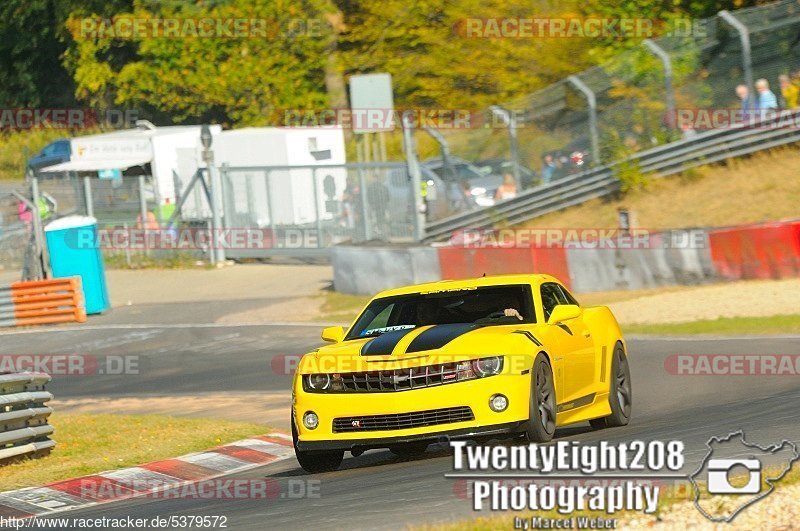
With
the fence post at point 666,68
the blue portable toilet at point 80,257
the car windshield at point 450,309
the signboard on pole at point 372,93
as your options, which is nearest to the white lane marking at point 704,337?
the car windshield at point 450,309

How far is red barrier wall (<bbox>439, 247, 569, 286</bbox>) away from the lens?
2358 centimetres

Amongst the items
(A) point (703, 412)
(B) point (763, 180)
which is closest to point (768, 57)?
(B) point (763, 180)

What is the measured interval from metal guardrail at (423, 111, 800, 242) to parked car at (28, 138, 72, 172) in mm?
13217

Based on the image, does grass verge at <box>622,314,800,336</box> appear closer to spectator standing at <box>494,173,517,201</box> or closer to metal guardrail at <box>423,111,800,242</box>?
metal guardrail at <box>423,111,800,242</box>

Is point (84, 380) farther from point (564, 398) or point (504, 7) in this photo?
point (504, 7)

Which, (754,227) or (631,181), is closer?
(754,227)

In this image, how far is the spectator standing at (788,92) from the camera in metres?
27.4

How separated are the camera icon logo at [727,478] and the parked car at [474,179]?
23276 millimetres

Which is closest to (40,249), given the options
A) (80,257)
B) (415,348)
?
(80,257)

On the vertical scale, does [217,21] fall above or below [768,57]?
above

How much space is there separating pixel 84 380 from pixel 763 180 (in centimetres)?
1425

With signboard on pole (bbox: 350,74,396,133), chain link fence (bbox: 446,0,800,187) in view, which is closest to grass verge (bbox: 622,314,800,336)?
chain link fence (bbox: 446,0,800,187)

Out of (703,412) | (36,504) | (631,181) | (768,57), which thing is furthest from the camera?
(631,181)

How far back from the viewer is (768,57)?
27.5 meters
